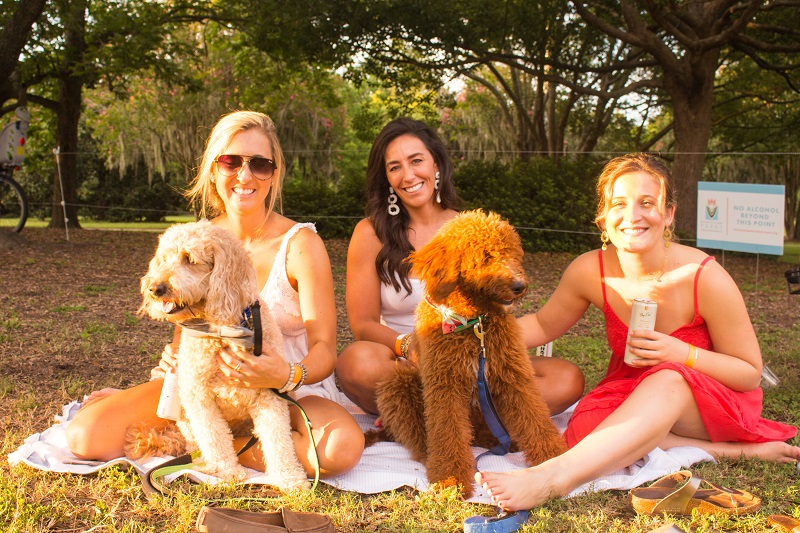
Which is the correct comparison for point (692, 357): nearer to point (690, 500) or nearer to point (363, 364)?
point (690, 500)

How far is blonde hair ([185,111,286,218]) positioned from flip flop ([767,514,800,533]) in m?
2.66

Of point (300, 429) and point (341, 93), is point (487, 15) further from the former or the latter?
point (341, 93)

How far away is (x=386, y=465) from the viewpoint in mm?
3098

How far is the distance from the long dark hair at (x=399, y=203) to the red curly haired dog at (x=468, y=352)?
26.5 inches

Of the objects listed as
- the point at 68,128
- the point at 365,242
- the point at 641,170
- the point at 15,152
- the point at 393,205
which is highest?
the point at 68,128

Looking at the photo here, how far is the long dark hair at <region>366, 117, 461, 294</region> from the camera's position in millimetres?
3705

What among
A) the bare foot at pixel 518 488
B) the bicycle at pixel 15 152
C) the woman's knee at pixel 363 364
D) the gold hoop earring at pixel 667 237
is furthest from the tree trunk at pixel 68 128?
the bare foot at pixel 518 488

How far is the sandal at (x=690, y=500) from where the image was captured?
257cm

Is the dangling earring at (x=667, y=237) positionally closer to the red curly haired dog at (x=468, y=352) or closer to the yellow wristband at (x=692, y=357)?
the yellow wristband at (x=692, y=357)

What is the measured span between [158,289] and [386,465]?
1404mm

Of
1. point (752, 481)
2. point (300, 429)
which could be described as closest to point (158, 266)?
point (300, 429)

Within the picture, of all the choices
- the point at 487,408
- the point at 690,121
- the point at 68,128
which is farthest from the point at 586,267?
the point at 68,128

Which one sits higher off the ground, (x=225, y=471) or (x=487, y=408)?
(x=487, y=408)

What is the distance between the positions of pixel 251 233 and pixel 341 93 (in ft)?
98.3
